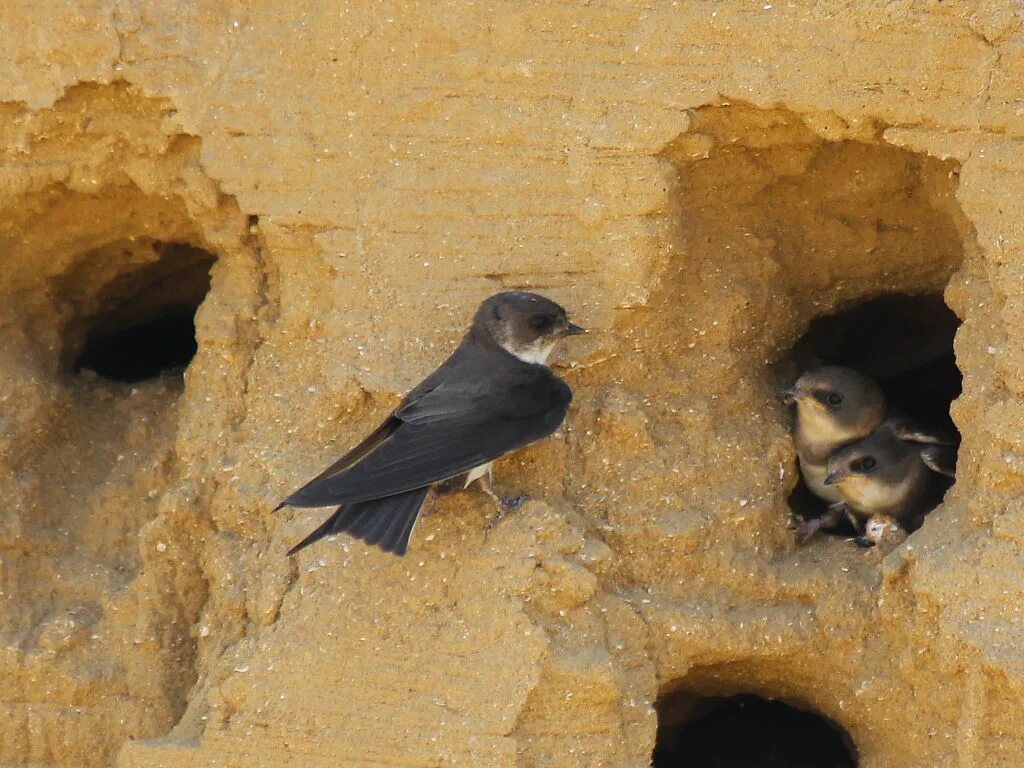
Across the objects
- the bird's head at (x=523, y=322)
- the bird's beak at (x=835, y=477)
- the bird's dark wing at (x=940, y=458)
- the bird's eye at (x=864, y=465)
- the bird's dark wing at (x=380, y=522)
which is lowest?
the bird's beak at (x=835, y=477)

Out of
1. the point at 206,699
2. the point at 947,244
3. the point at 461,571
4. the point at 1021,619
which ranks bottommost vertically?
the point at 206,699

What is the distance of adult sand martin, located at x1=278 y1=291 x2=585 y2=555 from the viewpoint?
3.14 m

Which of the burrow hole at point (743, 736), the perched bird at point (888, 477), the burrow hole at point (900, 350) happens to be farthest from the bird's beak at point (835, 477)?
the burrow hole at point (743, 736)

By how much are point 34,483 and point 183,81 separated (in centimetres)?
98

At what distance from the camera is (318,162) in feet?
11.4

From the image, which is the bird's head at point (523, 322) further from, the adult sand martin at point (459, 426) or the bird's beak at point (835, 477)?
the bird's beak at point (835, 477)

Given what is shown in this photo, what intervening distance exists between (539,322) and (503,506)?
368 mm

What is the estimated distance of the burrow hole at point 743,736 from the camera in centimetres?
400

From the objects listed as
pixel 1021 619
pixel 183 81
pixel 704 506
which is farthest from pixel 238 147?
pixel 1021 619

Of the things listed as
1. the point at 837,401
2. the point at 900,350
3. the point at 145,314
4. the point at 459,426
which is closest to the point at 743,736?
the point at 837,401

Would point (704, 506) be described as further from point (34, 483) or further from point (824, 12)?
point (34, 483)

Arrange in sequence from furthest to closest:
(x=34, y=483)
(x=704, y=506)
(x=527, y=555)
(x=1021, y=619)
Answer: (x=34, y=483), (x=704, y=506), (x=527, y=555), (x=1021, y=619)

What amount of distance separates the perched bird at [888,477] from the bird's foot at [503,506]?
2.54ft

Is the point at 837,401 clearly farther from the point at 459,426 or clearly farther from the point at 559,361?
the point at 459,426
